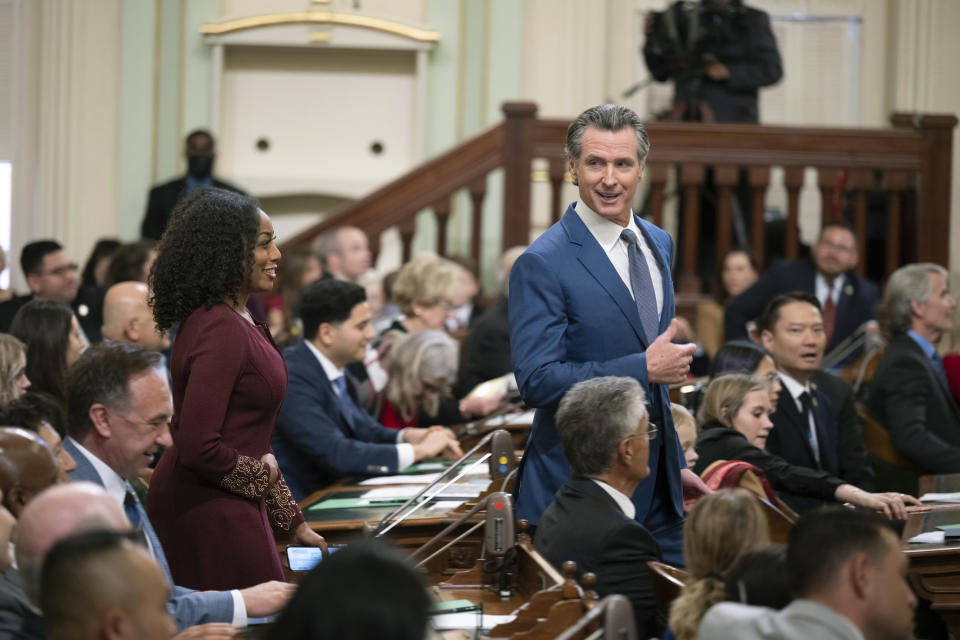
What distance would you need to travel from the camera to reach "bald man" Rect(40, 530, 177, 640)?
1876mm

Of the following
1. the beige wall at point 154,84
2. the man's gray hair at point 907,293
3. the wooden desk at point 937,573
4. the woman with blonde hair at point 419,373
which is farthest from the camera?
the beige wall at point 154,84

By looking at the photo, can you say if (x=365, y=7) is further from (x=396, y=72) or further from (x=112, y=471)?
(x=112, y=471)

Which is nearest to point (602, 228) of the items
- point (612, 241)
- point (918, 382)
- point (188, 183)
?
point (612, 241)

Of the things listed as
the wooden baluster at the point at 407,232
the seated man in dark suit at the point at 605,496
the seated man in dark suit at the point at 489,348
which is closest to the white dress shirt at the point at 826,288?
the seated man in dark suit at the point at 489,348

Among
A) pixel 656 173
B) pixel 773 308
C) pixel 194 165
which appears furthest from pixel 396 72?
pixel 773 308

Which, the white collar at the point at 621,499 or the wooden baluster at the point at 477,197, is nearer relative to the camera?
the white collar at the point at 621,499

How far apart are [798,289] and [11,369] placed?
168 inches

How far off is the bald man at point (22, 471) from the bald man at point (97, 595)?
2.26 feet

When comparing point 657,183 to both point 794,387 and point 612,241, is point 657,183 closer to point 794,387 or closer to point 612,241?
point 794,387

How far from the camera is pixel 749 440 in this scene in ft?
14.4

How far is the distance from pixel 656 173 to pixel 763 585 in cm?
552

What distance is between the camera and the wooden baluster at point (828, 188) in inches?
303

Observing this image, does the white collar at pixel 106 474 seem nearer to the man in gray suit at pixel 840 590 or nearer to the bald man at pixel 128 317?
the man in gray suit at pixel 840 590

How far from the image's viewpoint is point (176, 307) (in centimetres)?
293
